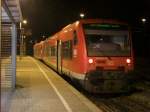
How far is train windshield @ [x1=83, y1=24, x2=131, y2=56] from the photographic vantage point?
17.2 meters

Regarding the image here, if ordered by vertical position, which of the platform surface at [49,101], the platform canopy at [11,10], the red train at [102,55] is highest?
the platform canopy at [11,10]

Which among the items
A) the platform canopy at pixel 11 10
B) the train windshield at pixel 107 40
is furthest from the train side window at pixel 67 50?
the platform canopy at pixel 11 10

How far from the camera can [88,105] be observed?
1263 centimetres

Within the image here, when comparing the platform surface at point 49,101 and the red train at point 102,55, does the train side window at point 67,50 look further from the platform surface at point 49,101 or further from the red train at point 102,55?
the platform surface at point 49,101

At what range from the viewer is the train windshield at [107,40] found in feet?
56.5

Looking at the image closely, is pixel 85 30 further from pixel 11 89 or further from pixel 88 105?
pixel 88 105

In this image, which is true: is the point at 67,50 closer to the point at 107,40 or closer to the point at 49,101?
the point at 107,40

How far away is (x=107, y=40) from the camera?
17.6m

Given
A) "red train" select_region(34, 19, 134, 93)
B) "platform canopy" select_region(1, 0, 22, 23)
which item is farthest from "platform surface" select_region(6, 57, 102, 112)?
"platform canopy" select_region(1, 0, 22, 23)

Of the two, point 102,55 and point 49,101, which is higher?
point 102,55

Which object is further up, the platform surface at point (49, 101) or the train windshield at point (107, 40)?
the train windshield at point (107, 40)

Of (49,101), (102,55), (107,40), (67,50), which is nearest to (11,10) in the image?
(49,101)

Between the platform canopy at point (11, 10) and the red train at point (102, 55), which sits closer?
the platform canopy at point (11, 10)

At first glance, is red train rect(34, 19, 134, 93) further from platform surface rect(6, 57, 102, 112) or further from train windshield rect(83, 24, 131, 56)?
platform surface rect(6, 57, 102, 112)
